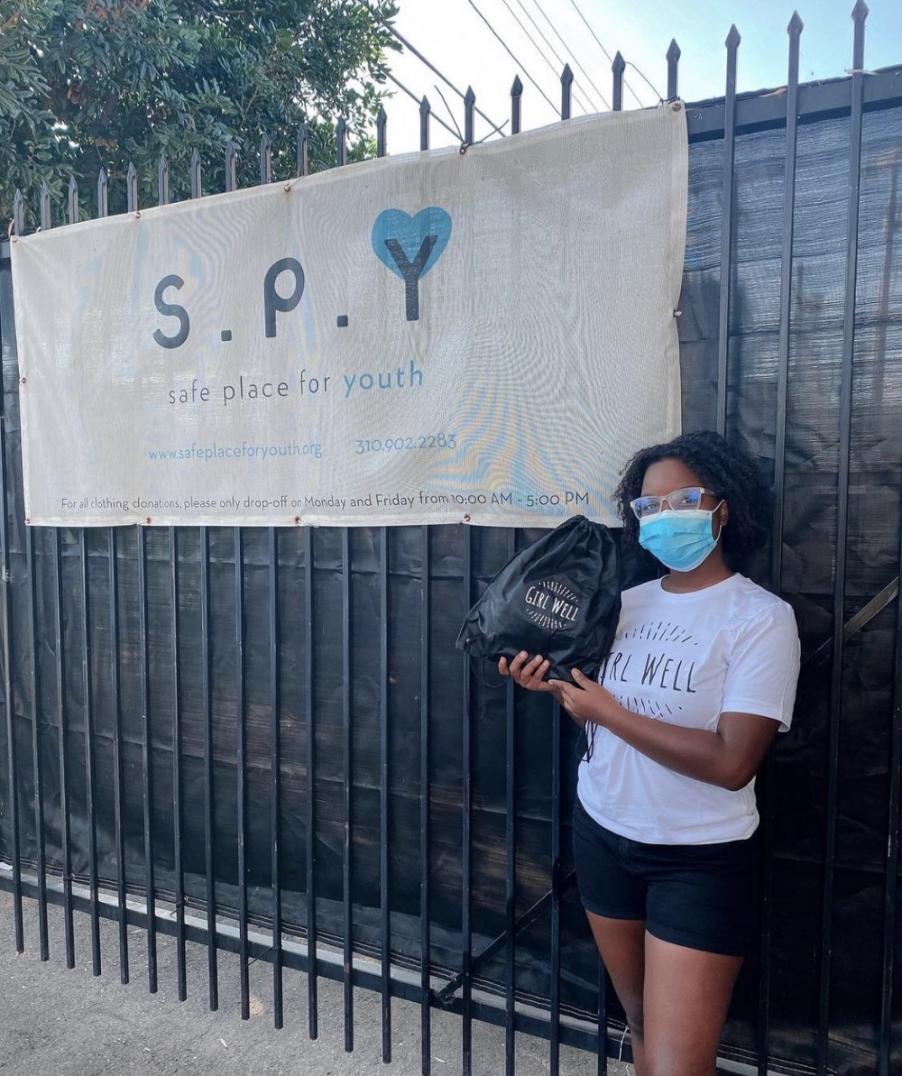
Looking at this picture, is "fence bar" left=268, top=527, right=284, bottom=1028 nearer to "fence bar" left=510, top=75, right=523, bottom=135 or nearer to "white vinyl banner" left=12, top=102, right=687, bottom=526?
"white vinyl banner" left=12, top=102, right=687, bottom=526

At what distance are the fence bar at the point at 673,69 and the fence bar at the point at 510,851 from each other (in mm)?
1315

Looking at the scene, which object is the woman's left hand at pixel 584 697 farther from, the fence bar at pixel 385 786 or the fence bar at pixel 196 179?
the fence bar at pixel 196 179

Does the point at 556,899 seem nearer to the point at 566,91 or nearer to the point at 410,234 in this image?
the point at 410,234

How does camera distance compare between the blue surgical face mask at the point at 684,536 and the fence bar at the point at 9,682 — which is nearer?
the blue surgical face mask at the point at 684,536

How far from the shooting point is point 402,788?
277 centimetres

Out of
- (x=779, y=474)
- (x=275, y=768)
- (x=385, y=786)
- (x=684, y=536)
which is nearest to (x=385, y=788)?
(x=385, y=786)

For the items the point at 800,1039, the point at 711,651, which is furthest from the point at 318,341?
the point at 800,1039

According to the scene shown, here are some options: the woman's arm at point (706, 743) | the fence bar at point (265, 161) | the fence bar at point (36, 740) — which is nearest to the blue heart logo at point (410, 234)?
the fence bar at point (265, 161)

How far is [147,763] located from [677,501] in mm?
2294

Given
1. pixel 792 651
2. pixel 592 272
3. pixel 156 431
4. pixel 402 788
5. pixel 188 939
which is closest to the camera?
pixel 792 651

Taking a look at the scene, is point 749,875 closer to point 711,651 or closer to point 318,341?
point 711,651

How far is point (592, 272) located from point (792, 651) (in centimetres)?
122

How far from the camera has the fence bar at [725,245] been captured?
2.18m

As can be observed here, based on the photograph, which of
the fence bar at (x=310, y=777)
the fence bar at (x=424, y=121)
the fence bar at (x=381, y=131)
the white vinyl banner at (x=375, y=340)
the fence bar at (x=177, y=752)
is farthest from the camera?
the fence bar at (x=177, y=752)
